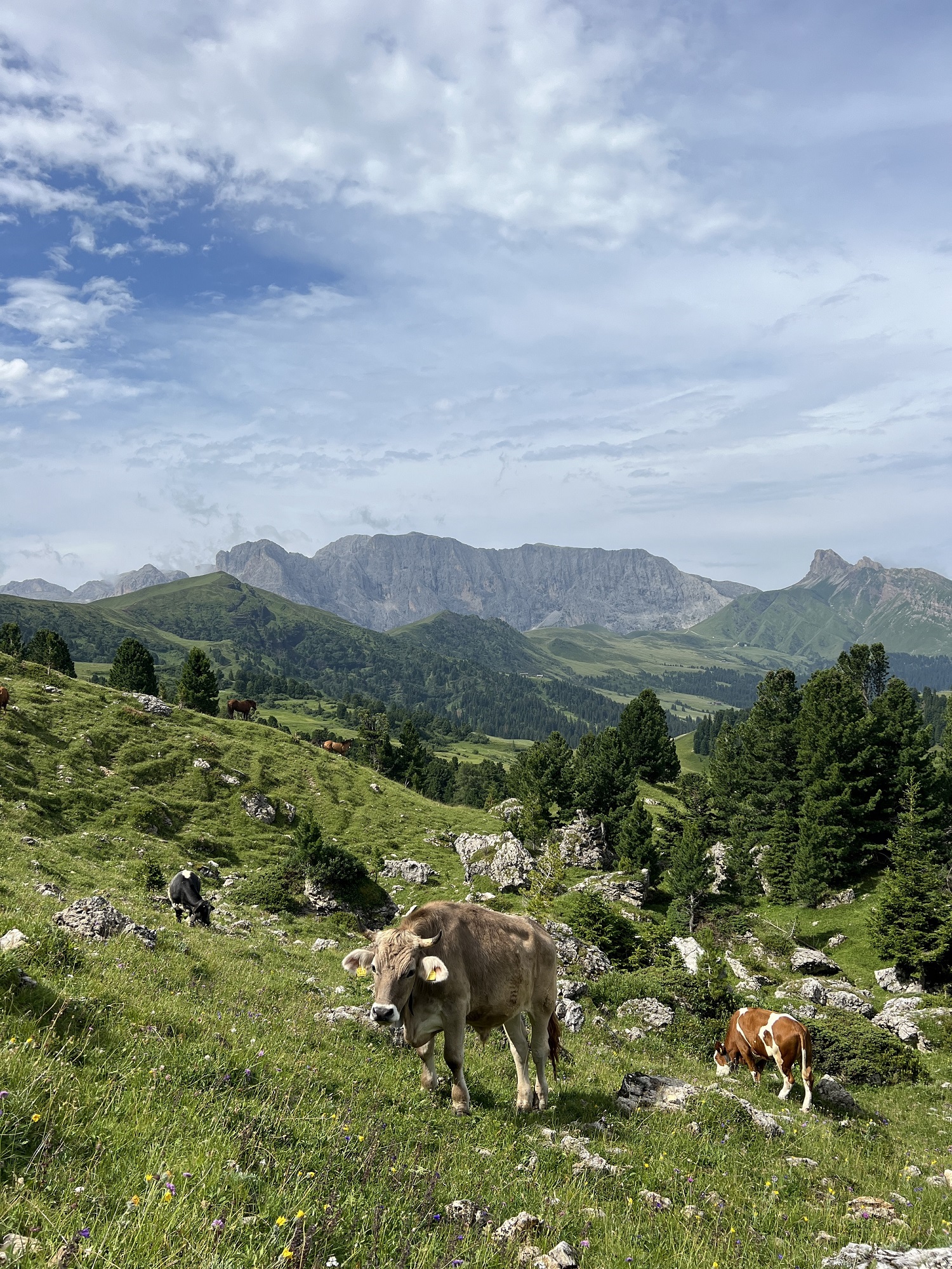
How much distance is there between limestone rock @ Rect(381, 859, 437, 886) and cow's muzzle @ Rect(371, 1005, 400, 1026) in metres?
46.9

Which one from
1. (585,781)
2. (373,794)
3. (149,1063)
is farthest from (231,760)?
(149,1063)

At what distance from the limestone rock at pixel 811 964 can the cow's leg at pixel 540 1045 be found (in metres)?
41.3

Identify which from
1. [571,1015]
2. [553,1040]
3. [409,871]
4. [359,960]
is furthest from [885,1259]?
[409,871]

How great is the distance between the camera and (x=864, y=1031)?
2492 cm

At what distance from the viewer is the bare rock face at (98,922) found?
14742 mm

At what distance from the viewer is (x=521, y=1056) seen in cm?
1120

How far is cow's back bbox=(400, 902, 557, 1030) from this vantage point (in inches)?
403

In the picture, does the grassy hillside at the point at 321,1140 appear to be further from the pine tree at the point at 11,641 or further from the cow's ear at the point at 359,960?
the pine tree at the point at 11,641

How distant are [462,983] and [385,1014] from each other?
2.14 metres

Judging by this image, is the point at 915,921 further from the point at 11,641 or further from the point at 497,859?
the point at 11,641

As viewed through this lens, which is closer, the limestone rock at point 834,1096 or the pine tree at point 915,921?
the limestone rock at point 834,1096

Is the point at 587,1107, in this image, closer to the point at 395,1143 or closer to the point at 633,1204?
the point at 633,1204

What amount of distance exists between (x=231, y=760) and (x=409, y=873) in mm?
26172

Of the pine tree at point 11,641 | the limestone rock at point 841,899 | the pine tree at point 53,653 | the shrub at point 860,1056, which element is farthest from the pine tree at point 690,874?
the pine tree at point 11,641
